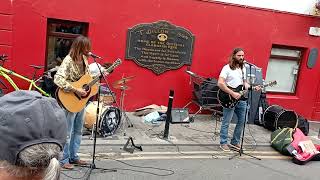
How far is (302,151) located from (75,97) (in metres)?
4.23

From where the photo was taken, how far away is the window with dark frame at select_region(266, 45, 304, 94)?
11.3m

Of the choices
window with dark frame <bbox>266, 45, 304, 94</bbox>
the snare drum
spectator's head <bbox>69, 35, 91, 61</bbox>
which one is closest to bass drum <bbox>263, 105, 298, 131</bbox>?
window with dark frame <bbox>266, 45, 304, 94</bbox>

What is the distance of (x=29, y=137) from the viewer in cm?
161

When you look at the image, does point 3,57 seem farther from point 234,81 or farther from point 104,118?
point 234,81

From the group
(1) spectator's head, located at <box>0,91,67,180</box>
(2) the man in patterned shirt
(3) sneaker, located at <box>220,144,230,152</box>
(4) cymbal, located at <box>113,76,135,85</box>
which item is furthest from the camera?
(4) cymbal, located at <box>113,76,135,85</box>

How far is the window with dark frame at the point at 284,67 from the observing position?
37.0 ft

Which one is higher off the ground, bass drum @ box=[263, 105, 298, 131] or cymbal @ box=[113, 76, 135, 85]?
cymbal @ box=[113, 76, 135, 85]

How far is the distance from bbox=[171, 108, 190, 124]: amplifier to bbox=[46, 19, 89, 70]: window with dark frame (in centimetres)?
262

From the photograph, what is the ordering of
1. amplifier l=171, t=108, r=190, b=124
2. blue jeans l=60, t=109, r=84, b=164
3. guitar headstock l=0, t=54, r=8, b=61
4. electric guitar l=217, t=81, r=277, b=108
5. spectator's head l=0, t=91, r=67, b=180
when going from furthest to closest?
amplifier l=171, t=108, r=190, b=124, guitar headstock l=0, t=54, r=8, b=61, electric guitar l=217, t=81, r=277, b=108, blue jeans l=60, t=109, r=84, b=164, spectator's head l=0, t=91, r=67, b=180

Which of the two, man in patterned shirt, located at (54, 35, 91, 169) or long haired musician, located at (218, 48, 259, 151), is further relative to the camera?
long haired musician, located at (218, 48, 259, 151)

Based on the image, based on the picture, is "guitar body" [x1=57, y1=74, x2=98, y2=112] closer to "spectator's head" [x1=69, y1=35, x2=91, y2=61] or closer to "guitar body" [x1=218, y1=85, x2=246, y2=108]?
"spectator's head" [x1=69, y1=35, x2=91, y2=61]

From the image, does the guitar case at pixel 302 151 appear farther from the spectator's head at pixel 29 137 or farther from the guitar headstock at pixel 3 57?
the spectator's head at pixel 29 137

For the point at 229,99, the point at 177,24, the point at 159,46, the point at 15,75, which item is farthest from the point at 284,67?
the point at 15,75

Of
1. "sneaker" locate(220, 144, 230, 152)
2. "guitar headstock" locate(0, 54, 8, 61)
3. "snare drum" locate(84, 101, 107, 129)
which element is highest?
"guitar headstock" locate(0, 54, 8, 61)
